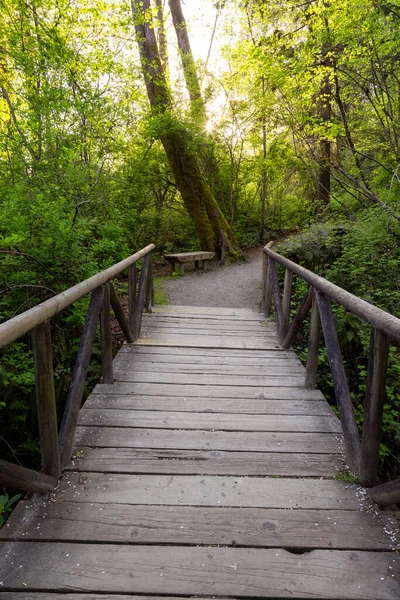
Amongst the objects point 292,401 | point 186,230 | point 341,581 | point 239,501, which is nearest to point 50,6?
point 186,230

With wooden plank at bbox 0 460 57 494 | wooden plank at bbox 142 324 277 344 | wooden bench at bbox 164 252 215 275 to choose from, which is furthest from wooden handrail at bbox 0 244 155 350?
wooden bench at bbox 164 252 215 275

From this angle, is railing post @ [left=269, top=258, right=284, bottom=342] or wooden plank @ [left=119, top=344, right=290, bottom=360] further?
railing post @ [left=269, top=258, right=284, bottom=342]

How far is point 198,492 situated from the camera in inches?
78.8

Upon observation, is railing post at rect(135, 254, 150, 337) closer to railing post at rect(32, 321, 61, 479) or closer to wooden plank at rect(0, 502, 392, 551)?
railing post at rect(32, 321, 61, 479)

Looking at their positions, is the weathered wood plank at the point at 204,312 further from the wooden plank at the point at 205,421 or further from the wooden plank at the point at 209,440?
the wooden plank at the point at 209,440

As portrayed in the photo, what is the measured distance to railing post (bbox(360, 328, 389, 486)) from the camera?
1856 millimetres

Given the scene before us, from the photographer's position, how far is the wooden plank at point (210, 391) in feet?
10.3

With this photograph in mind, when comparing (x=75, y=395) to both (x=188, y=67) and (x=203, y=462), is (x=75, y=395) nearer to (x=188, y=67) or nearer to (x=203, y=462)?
(x=203, y=462)

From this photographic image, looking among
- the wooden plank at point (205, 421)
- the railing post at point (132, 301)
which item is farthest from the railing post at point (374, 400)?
the railing post at point (132, 301)

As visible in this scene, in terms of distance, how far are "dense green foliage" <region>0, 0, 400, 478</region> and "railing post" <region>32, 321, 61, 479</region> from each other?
56.2 inches

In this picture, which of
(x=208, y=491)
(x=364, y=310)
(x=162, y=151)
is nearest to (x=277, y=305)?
(x=364, y=310)

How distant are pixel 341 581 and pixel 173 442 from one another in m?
1.23

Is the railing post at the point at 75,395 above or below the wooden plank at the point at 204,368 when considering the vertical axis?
above

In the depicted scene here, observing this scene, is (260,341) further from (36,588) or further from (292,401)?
(36,588)
